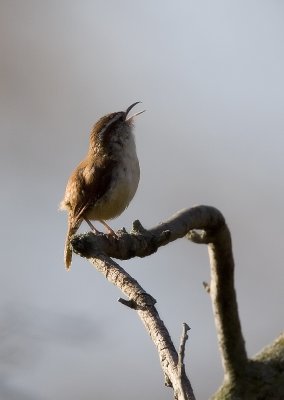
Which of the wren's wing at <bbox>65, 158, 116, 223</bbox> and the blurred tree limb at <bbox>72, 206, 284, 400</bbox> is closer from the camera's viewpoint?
the blurred tree limb at <bbox>72, 206, 284, 400</bbox>

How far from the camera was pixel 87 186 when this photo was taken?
823 centimetres

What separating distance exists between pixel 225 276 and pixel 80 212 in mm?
4737

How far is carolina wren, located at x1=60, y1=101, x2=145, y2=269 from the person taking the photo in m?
8.11

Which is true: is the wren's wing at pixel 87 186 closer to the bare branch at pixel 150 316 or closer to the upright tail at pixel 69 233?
the upright tail at pixel 69 233

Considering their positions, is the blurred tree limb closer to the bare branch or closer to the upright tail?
the bare branch

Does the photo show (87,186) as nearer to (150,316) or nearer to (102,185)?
(102,185)

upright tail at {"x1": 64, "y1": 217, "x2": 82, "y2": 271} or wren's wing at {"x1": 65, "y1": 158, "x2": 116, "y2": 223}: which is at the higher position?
wren's wing at {"x1": 65, "y1": 158, "x2": 116, "y2": 223}

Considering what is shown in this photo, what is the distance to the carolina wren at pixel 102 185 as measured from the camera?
26.6 feet

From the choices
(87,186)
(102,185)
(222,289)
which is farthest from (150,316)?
(87,186)

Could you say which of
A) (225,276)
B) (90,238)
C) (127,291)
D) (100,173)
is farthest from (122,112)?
(225,276)

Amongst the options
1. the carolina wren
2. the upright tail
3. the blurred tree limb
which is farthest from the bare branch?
the upright tail

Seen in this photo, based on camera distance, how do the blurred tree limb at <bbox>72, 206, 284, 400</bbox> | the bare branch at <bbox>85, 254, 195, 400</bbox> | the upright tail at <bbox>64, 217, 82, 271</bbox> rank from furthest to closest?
the upright tail at <bbox>64, 217, 82, 271</bbox>
the bare branch at <bbox>85, 254, 195, 400</bbox>
the blurred tree limb at <bbox>72, 206, 284, 400</bbox>

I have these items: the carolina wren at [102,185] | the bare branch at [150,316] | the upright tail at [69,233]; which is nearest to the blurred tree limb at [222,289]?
the bare branch at [150,316]

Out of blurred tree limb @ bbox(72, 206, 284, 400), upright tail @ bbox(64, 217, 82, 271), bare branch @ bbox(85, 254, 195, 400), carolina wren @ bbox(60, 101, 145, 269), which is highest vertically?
carolina wren @ bbox(60, 101, 145, 269)
